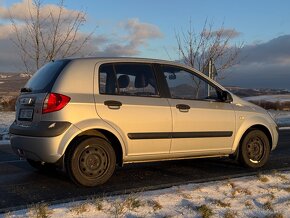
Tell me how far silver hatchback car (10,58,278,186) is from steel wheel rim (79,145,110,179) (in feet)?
0.04

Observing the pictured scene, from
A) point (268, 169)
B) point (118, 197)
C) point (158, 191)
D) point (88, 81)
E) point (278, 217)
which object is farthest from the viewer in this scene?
point (268, 169)

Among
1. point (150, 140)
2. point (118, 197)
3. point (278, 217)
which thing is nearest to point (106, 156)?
point (150, 140)

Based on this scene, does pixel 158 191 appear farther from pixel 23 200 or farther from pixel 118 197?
pixel 23 200

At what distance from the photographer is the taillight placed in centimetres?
640

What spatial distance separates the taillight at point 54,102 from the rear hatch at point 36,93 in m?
0.08

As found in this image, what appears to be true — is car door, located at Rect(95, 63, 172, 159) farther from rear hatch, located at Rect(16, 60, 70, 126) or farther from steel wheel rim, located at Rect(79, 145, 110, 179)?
rear hatch, located at Rect(16, 60, 70, 126)

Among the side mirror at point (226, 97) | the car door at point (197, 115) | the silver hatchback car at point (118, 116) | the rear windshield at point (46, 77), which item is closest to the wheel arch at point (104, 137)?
the silver hatchback car at point (118, 116)

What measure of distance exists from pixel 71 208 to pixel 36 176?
101 inches

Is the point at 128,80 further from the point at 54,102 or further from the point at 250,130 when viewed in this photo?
the point at 250,130

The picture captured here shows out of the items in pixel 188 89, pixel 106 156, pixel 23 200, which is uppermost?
pixel 188 89

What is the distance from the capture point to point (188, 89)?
25.8 feet

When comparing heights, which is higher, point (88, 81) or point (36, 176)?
point (88, 81)

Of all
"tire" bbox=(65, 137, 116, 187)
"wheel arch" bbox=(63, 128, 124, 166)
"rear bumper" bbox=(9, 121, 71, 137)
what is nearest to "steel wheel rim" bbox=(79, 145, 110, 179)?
"tire" bbox=(65, 137, 116, 187)

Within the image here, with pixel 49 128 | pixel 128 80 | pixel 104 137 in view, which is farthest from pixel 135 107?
pixel 49 128
